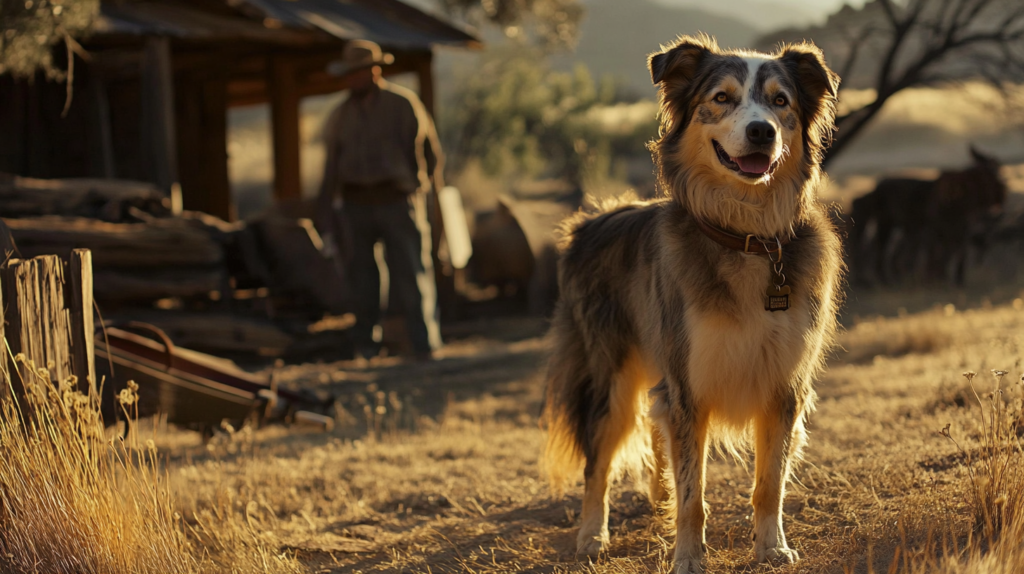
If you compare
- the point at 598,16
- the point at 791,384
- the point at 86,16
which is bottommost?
the point at 791,384

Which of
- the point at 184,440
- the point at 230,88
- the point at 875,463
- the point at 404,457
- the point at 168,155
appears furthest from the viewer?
the point at 230,88

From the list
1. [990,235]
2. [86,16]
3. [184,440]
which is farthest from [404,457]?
[990,235]

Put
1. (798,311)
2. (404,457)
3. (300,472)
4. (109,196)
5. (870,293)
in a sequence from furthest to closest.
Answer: (870,293) < (109,196) < (404,457) < (300,472) < (798,311)

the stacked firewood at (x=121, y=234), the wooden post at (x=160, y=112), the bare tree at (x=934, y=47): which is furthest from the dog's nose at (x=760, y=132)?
the bare tree at (x=934, y=47)

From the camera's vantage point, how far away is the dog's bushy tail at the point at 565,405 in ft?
15.5

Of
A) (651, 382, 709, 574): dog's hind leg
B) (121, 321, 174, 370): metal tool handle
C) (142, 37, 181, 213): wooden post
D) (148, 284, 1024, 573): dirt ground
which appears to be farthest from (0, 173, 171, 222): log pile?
(651, 382, 709, 574): dog's hind leg

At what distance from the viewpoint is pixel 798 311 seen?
146 inches

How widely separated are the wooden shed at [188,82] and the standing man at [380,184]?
2.47m

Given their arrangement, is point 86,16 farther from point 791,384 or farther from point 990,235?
point 990,235

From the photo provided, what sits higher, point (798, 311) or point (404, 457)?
point (798, 311)

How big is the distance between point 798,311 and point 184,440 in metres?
5.25

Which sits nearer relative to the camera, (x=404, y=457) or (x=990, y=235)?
(x=404, y=457)

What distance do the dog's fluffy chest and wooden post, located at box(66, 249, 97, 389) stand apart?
8.57ft

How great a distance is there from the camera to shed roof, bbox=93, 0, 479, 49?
1055cm
